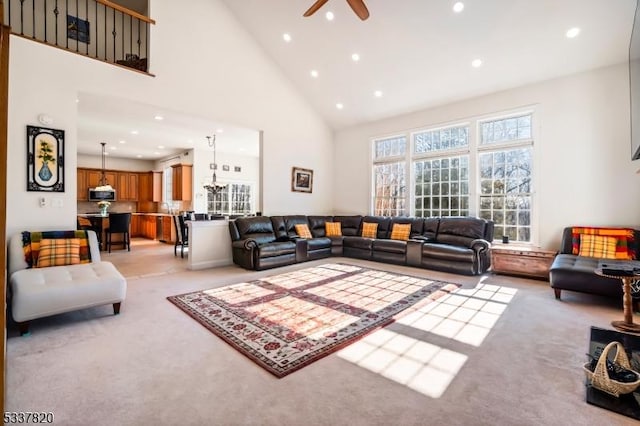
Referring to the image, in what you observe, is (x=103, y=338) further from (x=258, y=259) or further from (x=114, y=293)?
(x=258, y=259)

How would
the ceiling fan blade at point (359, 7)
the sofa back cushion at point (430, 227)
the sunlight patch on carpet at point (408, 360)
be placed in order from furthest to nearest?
the sofa back cushion at point (430, 227) < the ceiling fan blade at point (359, 7) < the sunlight patch on carpet at point (408, 360)

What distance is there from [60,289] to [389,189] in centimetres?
620

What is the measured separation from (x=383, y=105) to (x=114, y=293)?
19.8ft

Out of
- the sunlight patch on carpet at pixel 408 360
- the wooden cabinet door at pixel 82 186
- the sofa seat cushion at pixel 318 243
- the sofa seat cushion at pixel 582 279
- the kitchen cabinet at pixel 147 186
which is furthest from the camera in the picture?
the kitchen cabinet at pixel 147 186

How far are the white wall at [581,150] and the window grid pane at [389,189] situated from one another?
2.20 m

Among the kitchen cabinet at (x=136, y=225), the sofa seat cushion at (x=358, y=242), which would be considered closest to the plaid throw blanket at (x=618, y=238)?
the sofa seat cushion at (x=358, y=242)

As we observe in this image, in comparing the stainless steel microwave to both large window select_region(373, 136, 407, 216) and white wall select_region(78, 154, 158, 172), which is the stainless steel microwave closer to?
white wall select_region(78, 154, 158, 172)

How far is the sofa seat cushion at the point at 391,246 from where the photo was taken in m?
5.79

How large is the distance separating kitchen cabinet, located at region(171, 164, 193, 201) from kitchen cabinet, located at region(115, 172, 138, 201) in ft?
8.32

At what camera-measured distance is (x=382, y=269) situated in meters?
5.45

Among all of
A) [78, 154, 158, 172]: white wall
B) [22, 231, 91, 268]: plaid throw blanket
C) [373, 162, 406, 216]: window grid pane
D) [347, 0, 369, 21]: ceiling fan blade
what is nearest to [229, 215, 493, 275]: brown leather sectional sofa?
[373, 162, 406, 216]: window grid pane

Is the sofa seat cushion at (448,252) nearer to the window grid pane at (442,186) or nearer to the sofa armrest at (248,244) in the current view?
the window grid pane at (442,186)

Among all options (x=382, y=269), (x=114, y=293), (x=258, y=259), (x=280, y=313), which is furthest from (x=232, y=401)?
(x=382, y=269)

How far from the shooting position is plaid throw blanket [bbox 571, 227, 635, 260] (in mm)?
4012
